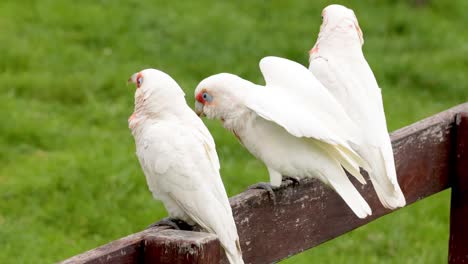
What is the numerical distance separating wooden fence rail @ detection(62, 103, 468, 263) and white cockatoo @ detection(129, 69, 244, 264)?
0.08 m

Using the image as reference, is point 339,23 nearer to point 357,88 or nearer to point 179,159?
point 357,88

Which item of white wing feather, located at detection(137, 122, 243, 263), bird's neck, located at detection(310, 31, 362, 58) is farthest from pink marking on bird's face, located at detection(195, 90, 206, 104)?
bird's neck, located at detection(310, 31, 362, 58)

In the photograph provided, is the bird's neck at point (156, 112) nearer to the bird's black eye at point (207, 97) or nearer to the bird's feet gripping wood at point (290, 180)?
the bird's black eye at point (207, 97)

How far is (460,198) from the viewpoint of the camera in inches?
127

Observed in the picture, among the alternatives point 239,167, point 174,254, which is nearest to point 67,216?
point 239,167

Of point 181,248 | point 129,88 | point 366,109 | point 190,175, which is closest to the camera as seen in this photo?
point 181,248

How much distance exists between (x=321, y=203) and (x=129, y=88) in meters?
3.60

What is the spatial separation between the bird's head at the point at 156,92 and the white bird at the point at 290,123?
14cm

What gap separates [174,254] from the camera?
207 cm

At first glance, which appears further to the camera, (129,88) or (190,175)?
(129,88)

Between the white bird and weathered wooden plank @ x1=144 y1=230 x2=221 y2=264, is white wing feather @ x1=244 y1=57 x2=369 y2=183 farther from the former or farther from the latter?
weathered wooden plank @ x1=144 y1=230 x2=221 y2=264

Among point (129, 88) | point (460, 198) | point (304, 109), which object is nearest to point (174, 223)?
point (304, 109)

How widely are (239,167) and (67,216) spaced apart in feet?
3.69

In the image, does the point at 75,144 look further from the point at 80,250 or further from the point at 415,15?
the point at 415,15
